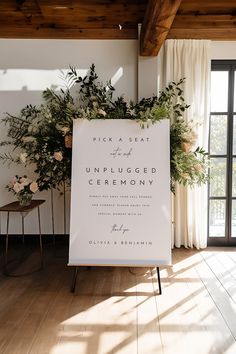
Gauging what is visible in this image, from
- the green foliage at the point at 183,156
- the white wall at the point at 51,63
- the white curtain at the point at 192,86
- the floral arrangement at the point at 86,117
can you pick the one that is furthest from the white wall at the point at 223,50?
the green foliage at the point at 183,156

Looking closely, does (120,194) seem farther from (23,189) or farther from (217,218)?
(217,218)

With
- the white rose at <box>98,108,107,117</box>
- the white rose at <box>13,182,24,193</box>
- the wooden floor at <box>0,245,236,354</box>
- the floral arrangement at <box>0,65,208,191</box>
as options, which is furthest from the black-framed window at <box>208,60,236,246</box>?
the white rose at <box>13,182,24,193</box>

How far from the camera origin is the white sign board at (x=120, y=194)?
283 centimetres

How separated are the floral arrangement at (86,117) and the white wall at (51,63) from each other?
0.12 metres

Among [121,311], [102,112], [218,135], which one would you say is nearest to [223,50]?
[218,135]

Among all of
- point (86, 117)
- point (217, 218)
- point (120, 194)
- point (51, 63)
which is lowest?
point (217, 218)

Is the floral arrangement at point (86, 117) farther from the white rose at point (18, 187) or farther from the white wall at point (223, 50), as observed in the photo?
the white wall at point (223, 50)

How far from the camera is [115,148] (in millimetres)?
2885

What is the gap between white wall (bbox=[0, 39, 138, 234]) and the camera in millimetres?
3826

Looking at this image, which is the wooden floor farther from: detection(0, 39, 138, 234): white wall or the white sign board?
detection(0, 39, 138, 234): white wall

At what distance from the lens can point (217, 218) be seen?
413 cm

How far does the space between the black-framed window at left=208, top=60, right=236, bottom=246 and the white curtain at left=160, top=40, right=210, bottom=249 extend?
258 millimetres

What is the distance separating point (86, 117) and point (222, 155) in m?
1.98

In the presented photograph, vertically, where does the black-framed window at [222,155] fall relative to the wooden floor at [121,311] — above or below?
above
